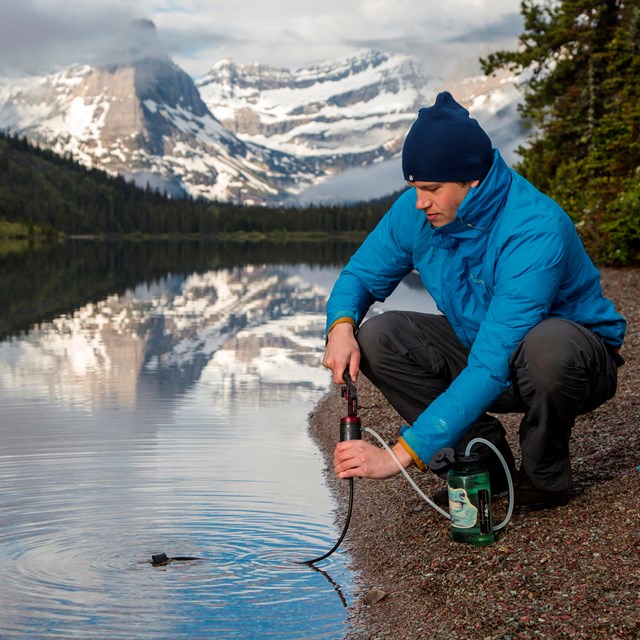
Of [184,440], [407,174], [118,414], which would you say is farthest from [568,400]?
[118,414]

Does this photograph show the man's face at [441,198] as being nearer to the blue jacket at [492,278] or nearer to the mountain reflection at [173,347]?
the blue jacket at [492,278]

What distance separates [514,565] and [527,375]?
976mm

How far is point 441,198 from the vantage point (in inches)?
204

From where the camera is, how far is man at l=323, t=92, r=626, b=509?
4.92 meters

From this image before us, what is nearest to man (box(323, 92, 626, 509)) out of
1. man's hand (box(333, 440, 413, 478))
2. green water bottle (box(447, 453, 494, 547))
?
man's hand (box(333, 440, 413, 478))

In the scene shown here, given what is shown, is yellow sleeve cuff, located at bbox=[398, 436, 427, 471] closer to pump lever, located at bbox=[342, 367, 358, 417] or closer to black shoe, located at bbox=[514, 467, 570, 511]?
pump lever, located at bbox=[342, 367, 358, 417]

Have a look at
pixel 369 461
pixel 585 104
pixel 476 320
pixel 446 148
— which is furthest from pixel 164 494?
pixel 585 104

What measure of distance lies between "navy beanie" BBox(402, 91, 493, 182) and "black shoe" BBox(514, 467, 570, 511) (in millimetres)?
1880

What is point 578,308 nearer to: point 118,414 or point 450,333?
point 450,333

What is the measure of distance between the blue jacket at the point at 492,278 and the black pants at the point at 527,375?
15 cm

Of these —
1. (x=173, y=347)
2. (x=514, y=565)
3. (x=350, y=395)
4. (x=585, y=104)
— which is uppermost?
(x=585, y=104)

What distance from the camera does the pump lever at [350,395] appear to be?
17.4 feet

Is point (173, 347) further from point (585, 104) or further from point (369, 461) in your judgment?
point (585, 104)

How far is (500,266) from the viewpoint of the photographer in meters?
5.09
